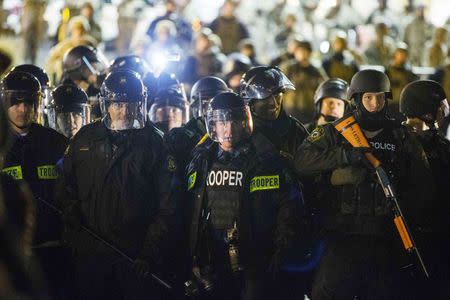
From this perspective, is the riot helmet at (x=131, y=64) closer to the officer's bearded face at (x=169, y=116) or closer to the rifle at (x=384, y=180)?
the officer's bearded face at (x=169, y=116)

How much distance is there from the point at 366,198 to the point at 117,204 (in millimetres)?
1879

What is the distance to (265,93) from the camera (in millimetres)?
8969

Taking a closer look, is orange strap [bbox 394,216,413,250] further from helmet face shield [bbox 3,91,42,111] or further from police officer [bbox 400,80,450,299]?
helmet face shield [bbox 3,91,42,111]

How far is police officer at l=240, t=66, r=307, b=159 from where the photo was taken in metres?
8.94

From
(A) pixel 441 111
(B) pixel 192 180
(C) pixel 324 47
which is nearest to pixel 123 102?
(B) pixel 192 180

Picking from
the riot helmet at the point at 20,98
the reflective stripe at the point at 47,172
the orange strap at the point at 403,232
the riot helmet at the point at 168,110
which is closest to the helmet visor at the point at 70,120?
the riot helmet at the point at 168,110

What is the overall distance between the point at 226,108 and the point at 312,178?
0.96 m

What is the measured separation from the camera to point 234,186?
7926 mm

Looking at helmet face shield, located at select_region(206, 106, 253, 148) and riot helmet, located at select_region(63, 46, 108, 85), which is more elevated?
riot helmet, located at select_region(63, 46, 108, 85)

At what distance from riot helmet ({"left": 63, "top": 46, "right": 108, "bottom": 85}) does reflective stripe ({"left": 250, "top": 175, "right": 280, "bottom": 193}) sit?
4.33m

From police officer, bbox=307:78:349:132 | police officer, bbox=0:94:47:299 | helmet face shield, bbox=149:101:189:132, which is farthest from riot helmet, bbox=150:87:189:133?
police officer, bbox=0:94:47:299

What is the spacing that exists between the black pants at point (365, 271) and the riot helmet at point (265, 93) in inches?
55.5

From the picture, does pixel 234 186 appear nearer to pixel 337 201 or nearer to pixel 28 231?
pixel 337 201

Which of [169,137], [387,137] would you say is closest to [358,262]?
[387,137]
